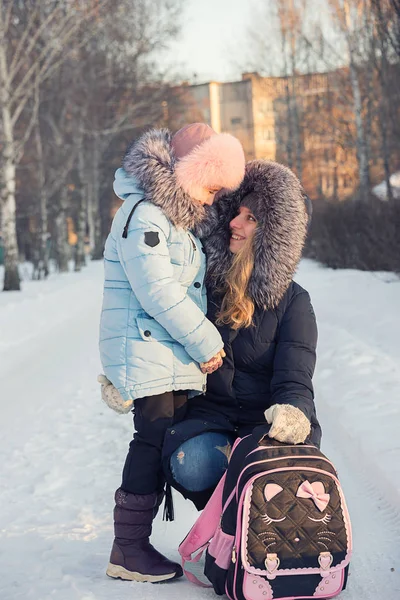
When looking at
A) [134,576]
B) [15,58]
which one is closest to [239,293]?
[134,576]

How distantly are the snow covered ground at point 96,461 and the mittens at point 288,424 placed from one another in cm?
60

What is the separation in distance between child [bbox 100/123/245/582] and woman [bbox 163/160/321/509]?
0.09 m

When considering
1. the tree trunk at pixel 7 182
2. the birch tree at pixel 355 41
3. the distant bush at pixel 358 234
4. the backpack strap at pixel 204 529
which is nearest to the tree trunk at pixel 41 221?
the tree trunk at pixel 7 182

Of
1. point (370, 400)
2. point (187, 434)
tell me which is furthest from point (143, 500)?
point (370, 400)

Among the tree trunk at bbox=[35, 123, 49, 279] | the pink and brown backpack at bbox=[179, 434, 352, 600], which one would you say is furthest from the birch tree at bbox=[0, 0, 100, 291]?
the pink and brown backpack at bbox=[179, 434, 352, 600]

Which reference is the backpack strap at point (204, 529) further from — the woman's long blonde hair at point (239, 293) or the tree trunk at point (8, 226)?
the tree trunk at point (8, 226)

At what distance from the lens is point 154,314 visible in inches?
120

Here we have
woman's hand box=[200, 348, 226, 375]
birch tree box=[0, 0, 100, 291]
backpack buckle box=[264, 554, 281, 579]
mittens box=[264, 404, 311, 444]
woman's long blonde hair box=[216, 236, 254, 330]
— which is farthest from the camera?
birch tree box=[0, 0, 100, 291]

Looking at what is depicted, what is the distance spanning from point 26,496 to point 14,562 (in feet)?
3.07

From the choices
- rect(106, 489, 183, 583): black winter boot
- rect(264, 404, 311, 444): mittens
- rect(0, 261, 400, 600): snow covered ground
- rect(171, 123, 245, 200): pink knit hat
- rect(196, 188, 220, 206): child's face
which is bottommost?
rect(0, 261, 400, 600): snow covered ground

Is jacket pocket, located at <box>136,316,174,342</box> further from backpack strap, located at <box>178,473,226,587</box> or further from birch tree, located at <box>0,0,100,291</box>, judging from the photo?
birch tree, located at <box>0,0,100,291</box>

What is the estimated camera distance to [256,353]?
322 cm

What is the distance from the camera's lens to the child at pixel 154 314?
10.0ft

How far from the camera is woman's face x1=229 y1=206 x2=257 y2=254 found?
3.31 meters
